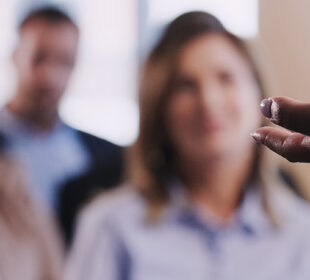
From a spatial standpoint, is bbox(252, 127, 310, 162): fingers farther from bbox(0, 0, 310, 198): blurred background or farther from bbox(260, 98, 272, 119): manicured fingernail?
bbox(0, 0, 310, 198): blurred background

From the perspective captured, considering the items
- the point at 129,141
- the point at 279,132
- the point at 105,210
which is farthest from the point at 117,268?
the point at 279,132

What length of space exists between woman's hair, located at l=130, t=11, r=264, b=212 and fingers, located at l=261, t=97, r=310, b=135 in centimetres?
86

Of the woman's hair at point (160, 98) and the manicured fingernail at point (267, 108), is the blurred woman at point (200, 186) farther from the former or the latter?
the manicured fingernail at point (267, 108)

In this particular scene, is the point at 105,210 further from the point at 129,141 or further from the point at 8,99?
the point at 8,99

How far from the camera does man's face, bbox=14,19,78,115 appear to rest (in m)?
1.29

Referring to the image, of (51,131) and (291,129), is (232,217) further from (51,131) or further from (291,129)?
(291,129)

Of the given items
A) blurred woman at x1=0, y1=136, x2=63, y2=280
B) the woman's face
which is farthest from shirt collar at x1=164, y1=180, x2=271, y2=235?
blurred woman at x1=0, y1=136, x2=63, y2=280

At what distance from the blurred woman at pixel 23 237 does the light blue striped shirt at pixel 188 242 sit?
0.05 meters

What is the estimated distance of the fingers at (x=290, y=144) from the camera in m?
0.39

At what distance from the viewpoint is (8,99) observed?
1292mm

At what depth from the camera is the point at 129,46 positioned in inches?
49.9

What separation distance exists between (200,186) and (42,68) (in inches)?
16.8

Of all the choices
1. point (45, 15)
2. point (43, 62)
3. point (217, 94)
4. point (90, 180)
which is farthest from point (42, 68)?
point (217, 94)

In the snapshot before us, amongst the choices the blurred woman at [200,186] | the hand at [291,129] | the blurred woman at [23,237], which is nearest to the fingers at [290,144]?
the hand at [291,129]
